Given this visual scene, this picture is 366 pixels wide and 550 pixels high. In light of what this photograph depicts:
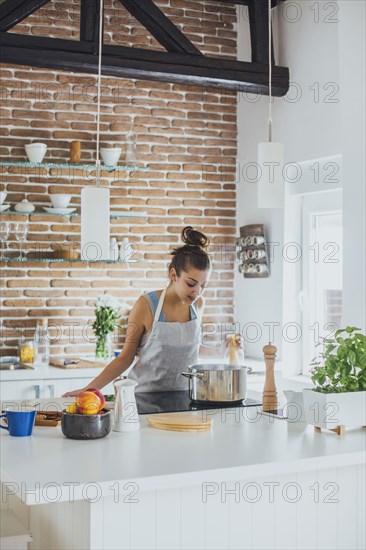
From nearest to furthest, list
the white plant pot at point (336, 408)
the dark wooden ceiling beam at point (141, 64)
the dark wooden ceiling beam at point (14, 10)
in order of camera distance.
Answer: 1. the white plant pot at point (336, 408)
2. the dark wooden ceiling beam at point (14, 10)
3. the dark wooden ceiling beam at point (141, 64)

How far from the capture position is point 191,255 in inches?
144

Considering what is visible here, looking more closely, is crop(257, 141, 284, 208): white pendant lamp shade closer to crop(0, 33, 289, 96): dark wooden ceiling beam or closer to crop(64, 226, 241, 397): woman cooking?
crop(64, 226, 241, 397): woman cooking

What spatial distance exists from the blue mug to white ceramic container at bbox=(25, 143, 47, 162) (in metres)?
2.81

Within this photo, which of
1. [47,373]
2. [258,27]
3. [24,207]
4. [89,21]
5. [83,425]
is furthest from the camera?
[24,207]

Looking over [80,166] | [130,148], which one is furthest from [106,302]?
[130,148]

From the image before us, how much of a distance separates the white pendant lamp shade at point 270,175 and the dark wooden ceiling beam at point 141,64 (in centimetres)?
176

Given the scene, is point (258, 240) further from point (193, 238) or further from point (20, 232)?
point (193, 238)

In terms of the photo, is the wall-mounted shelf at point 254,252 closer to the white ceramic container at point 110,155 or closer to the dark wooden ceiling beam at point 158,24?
the white ceramic container at point 110,155

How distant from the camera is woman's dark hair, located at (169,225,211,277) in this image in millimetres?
3641

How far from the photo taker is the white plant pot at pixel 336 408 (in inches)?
108

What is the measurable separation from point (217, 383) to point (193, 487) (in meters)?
0.81

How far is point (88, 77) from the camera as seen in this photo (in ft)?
18.0

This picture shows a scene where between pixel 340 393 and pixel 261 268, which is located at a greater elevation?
pixel 261 268

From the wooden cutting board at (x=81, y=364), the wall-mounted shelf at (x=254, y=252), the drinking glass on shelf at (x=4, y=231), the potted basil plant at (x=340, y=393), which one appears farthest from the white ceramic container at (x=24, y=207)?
the potted basil plant at (x=340, y=393)
